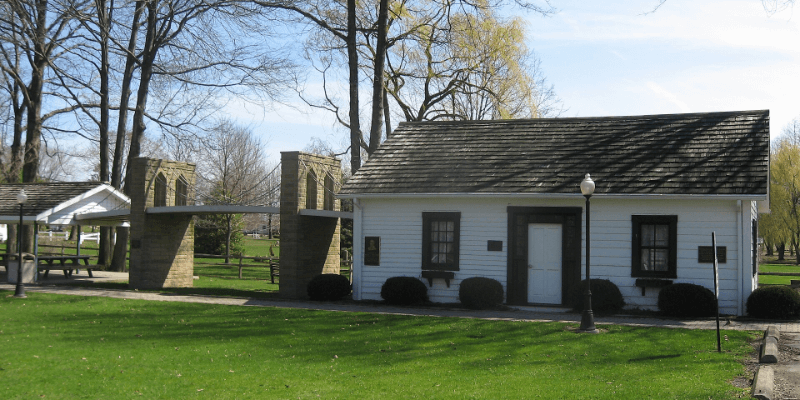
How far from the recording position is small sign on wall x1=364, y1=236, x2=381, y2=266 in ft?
64.4

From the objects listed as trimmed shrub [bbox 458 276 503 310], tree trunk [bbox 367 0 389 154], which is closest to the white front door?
trimmed shrub [bbox 458 276 503 310]

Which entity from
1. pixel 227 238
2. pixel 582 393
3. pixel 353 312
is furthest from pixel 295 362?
pixel 227 238

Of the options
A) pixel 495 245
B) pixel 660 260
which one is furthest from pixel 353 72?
pixel 660 260

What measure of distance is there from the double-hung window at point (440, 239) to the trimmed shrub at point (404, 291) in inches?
27.3

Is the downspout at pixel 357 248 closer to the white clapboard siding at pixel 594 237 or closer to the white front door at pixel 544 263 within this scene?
the white clapboard siding at pixel 594 237

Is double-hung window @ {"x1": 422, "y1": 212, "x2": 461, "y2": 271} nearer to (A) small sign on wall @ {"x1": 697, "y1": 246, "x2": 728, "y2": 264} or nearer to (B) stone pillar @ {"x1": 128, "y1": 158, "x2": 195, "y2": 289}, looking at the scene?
(A) small sign on wall @ {"x1": 697, "y1": 246, "x2": 728, "y2": 264}

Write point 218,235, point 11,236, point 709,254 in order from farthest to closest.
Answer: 1. point 218,235
2. point 11,236
3. point 709,254

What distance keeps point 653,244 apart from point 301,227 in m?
9.53

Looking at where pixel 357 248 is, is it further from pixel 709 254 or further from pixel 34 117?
pixel 34 117

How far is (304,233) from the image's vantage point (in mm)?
21203

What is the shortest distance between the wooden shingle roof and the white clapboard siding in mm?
415

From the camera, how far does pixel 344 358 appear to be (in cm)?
1145

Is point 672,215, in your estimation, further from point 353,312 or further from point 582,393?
point 582,393

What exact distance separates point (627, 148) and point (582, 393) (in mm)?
11268
